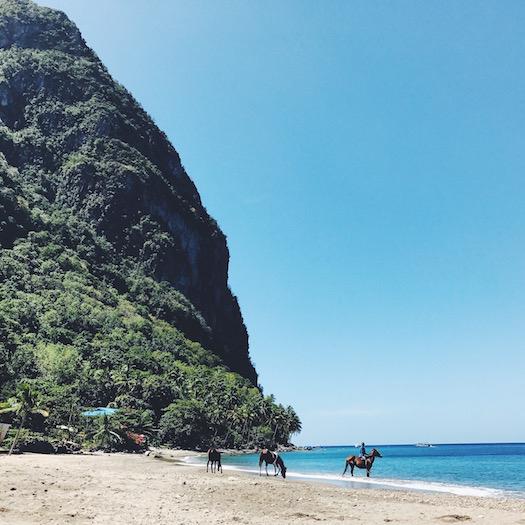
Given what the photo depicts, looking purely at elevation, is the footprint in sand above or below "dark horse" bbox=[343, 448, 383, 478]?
below

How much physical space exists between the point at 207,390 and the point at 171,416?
2529cm

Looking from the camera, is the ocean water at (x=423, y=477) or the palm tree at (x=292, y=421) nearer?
the ocean water at (x=423, y=477)

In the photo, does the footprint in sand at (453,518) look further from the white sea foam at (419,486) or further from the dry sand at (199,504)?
the white sea foam at (419,486)

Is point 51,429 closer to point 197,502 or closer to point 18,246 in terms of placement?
point 197,502

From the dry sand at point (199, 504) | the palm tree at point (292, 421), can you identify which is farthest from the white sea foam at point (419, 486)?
the palm tree at point (292, 421)

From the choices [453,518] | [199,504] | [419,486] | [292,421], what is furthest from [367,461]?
[292,421]

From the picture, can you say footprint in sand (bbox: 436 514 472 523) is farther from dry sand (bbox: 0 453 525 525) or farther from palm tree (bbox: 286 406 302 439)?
palm tree (bbox: 286 406 302 439)

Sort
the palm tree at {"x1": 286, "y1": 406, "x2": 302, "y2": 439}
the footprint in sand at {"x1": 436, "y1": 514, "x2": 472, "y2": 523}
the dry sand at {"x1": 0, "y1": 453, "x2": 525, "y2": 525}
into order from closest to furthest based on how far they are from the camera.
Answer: the dry sand at {"x1": 0, "y1": 453, "x2": 525, "y2": 525}
the footprint in sand at {"x1": 436, "y1": 514, "x2": 472, "y2": 523}
the palm tree at {"x1": 286, "y1": 406, "x2": 302, "y2": 439}

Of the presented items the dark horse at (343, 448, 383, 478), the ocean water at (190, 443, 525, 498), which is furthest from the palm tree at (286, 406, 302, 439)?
the dark horse at (343, 448, 383, 478)

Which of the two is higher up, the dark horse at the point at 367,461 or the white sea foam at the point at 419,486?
the dark horse at the point at 367,461

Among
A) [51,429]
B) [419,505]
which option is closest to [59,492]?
[419,505]

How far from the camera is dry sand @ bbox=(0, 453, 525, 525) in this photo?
15.6 meters

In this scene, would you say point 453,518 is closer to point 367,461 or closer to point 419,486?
point 419,486

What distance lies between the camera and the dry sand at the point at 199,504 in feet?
51.3
